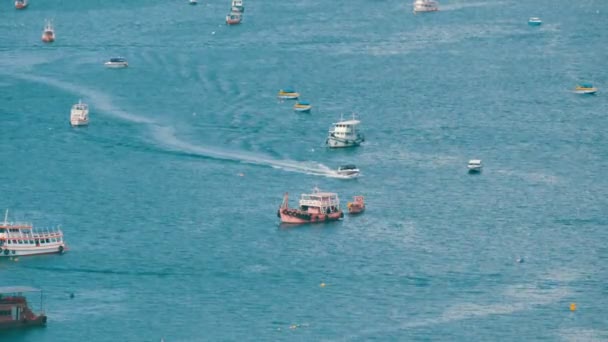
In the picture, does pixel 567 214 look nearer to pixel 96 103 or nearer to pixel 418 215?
pixel 418 215

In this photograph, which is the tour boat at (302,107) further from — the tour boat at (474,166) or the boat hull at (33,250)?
the boat hull at (33,250)

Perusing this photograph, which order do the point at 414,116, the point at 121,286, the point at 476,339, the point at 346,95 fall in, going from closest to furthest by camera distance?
1. the point at 476,339
2. the point at 121,286
3. the point at 414,116
4. the point at 346,95

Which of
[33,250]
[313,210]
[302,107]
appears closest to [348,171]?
[313,210]

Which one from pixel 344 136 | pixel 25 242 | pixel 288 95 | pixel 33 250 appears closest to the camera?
pixel 25 242

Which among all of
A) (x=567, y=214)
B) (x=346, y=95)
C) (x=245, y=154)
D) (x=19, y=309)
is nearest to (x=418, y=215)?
(x=567, y=214)

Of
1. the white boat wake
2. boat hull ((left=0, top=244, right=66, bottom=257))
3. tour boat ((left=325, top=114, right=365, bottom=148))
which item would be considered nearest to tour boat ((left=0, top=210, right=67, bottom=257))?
boat hull ((left=0, top=244, right=66, bottom=257))

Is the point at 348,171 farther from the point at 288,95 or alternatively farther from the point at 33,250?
the point at 288,95
